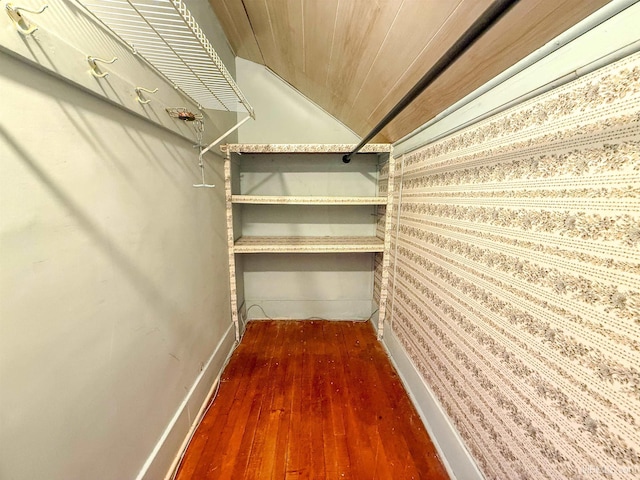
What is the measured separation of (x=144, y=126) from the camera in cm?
89

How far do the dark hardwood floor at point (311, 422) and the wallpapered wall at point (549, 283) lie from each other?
0.38m

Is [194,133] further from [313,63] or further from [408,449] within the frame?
[408,449]

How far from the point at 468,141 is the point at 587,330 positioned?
723mm

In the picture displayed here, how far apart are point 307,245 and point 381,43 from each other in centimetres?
128

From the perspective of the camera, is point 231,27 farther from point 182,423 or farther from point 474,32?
point 182,423

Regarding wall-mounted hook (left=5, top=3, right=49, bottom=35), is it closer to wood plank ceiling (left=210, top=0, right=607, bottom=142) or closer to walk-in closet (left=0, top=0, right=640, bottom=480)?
walk-in closet (left=0, top=0, right=640, bottom=480)

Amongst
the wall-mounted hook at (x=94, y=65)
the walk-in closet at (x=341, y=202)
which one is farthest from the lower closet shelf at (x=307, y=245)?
the wall-mounted hook at (x=94, y=65)

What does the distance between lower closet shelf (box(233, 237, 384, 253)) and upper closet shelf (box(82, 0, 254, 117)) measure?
1.02 m

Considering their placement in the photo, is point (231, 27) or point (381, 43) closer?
point (381, 43)

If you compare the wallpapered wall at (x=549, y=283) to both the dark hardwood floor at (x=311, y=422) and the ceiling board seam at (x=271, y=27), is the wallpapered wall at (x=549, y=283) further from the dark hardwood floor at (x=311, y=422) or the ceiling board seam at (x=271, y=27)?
the ceiling board seam at (x=271, y=27)

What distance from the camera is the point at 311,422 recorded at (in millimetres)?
1286

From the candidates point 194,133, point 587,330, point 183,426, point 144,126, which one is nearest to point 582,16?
point 587,330

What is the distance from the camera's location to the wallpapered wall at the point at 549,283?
0.48 m

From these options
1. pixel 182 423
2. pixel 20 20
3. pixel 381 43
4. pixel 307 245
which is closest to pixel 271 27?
pixel 381 43
